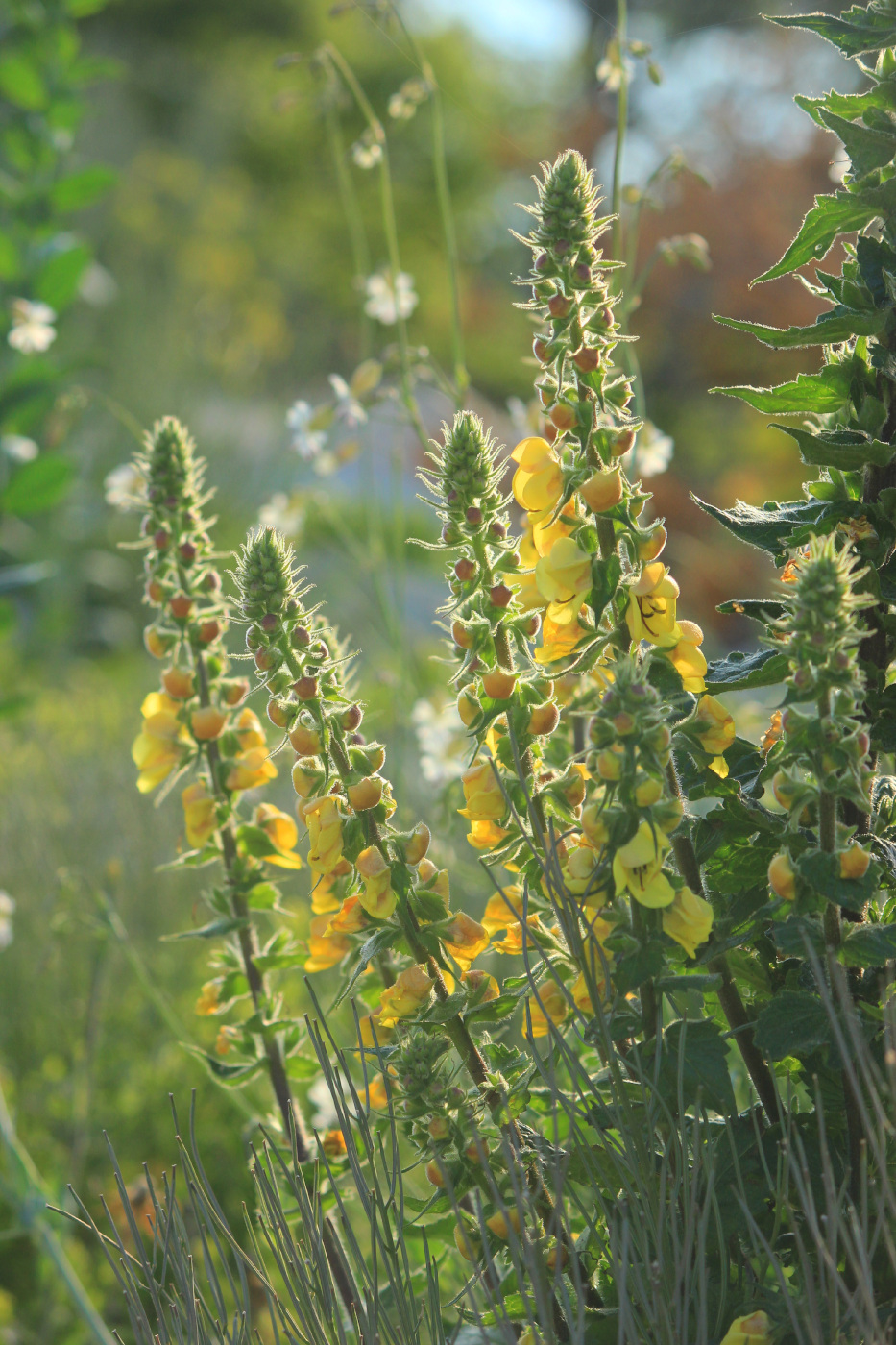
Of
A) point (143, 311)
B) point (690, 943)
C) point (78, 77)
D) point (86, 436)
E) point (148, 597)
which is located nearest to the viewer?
point (690, 943)

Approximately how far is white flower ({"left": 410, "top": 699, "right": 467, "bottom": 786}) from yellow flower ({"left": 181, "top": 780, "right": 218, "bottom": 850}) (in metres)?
0.46

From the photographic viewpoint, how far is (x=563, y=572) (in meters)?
0.57

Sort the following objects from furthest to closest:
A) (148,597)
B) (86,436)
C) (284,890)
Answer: (86,436), (284,890), (148,597)

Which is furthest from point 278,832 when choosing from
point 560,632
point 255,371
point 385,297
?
point 255,371

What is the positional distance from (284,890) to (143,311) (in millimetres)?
4064

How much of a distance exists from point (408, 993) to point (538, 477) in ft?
0.95

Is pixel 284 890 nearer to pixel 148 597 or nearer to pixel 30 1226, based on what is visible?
pixel 30 1226

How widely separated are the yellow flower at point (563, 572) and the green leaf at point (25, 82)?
2.41 meters

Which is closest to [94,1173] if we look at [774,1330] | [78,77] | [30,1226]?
[30,1226]

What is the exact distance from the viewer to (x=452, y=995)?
24.4 inches

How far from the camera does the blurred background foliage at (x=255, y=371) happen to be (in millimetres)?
1537

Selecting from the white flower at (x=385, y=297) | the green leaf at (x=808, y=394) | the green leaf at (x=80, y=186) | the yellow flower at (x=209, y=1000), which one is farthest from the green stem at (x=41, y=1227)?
the green leaf at (x=80, y=186)

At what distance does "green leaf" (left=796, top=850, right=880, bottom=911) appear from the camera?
0.53m

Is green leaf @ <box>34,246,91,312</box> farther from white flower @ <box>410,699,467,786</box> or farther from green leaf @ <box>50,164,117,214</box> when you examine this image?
white flower @ <box>410,699,467,786</box>
